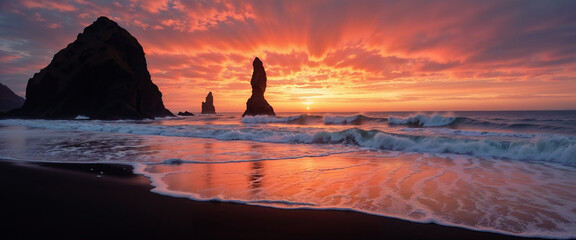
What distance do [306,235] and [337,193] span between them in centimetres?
192

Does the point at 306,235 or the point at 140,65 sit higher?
the point at 140,65

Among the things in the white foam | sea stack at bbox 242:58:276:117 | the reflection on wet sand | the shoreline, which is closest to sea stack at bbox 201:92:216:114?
sea stack at bbox 242:58:276:117

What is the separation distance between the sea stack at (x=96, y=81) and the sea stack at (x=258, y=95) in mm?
25210

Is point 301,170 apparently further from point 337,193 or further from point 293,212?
point 293,212

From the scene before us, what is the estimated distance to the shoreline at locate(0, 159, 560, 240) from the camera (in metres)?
3.11

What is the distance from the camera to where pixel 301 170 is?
7082 mm

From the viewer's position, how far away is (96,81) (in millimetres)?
61438

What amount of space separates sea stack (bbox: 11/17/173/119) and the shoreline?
59428 millimetres

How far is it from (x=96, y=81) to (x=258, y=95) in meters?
36.9

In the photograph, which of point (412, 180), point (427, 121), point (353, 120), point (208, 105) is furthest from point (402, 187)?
point (208, 105)

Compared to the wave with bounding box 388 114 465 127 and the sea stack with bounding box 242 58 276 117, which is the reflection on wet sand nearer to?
the wave with bounding box 388 114 465 127

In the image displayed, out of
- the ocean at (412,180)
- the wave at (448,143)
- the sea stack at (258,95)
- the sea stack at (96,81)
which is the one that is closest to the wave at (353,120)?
the wave at (448,143)

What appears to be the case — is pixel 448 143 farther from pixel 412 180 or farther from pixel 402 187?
pixel 402 187

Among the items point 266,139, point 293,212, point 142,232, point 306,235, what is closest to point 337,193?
point 293,212
